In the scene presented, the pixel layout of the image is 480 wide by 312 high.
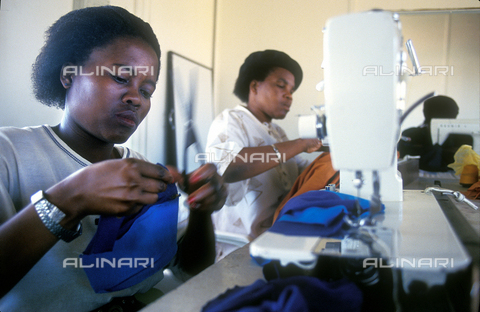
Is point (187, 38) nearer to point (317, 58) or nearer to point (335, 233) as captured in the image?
point (317, 58)

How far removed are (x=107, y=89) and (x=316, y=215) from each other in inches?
Answer: 28.9

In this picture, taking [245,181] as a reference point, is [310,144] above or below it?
above

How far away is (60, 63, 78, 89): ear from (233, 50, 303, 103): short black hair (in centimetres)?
118

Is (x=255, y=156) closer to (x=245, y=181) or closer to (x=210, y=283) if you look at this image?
(x=245, y=181)

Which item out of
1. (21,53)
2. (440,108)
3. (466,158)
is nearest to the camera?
(21,53)

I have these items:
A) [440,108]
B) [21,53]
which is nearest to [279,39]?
[440,108]

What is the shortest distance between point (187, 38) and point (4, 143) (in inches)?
52.9

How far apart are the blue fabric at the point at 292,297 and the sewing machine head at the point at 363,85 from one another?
250 mm

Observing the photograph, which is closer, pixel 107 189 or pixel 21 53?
pixel 107 189

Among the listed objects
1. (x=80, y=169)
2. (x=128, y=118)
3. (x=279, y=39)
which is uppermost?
(x=279, y=39)

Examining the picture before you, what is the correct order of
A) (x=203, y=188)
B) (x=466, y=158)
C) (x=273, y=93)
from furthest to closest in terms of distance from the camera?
Result: 1. (x=273, y=93)
2. (x=466, y=158)
3. (x=203, y=188)

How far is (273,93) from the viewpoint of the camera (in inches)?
76.9

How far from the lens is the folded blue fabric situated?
0.58 m

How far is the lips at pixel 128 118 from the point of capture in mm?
1012
